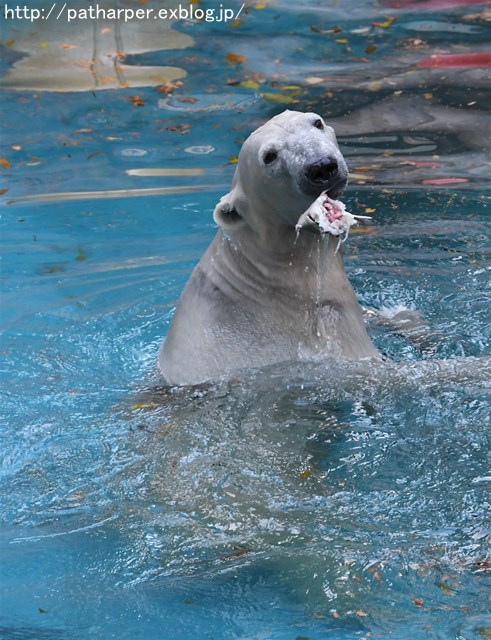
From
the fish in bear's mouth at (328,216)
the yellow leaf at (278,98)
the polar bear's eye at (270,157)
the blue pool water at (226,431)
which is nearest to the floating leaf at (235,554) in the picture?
the blue pool water at (226,431)

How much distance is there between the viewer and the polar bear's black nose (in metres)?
4.32

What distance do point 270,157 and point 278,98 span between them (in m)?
6.04

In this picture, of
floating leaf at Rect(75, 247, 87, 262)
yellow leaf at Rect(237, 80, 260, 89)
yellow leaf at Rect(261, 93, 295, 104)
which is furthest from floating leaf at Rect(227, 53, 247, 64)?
floating leaf at Rect(75, 247, 87, 262)

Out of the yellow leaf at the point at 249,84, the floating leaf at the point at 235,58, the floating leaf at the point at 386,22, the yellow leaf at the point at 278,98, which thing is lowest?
the yellow leaf at the point at 278,98

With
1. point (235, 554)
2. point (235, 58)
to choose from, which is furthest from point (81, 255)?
point (235, 554)

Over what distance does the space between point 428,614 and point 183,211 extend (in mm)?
5554

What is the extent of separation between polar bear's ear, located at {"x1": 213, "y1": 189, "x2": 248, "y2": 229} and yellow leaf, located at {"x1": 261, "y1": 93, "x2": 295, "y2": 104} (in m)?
5.62

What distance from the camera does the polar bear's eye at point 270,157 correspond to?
4.52m

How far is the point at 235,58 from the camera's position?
11.0 metres

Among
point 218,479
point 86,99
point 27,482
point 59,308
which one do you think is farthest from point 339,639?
point 86,99

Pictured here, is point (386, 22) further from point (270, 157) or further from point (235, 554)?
point (235, 554)

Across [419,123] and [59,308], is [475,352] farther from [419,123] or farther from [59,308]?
[419,123]

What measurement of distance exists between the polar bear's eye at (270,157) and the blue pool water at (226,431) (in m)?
1.03

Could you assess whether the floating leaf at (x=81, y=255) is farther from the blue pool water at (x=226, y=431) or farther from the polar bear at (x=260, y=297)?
the polar bear at (x=260, y=297)
